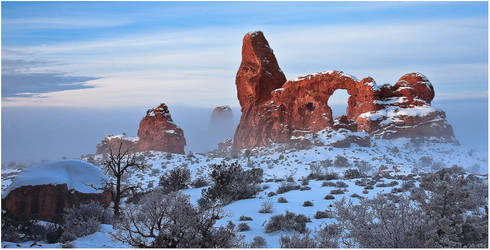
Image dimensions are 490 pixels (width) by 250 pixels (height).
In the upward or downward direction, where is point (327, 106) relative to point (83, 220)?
upward

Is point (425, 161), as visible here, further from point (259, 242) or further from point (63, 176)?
point (63, 176)

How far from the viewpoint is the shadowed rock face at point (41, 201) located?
11195mm

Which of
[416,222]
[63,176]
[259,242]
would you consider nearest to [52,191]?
[63,176]

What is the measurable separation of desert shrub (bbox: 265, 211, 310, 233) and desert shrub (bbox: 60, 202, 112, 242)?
14.4ft

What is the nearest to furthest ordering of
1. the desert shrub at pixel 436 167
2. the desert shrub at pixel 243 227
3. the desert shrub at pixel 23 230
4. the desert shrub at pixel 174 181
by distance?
the desert shrub at pixel 23 230 < the desert shrub at pixel 243 227 < the desert shrub at pixel 174 181 < the desert shrub at pixel 436 167

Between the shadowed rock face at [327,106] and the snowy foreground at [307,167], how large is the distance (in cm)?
269

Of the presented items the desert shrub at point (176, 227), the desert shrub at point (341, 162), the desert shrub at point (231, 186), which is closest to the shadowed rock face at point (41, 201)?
the desert shrub at point (231, 186)

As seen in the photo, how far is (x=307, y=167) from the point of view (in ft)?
114

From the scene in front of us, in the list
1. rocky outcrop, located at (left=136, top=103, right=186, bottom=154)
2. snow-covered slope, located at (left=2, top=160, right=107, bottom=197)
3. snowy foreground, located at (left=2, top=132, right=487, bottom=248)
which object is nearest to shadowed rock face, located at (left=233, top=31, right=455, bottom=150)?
snowy foreground, located at (left=2, top=132, right=487, bottom=248)

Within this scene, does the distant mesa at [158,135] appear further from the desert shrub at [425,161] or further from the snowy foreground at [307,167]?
the desert shrub at [425,161]

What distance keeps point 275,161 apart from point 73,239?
29706 millimetres

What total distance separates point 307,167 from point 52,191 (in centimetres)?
2591

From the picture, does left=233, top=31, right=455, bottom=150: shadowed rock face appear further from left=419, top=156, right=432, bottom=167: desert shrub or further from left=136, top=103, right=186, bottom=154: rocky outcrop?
left=136, top=103, right=186, bottom=154: rocky outcrop

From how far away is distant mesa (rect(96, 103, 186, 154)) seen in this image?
165 feet
